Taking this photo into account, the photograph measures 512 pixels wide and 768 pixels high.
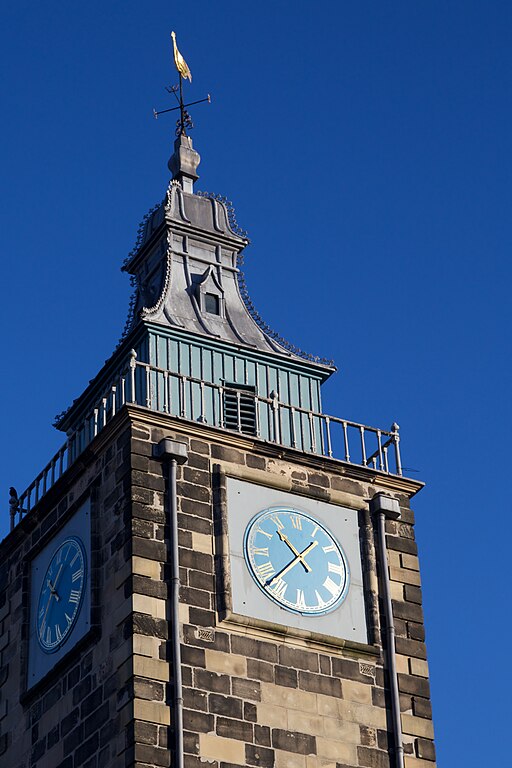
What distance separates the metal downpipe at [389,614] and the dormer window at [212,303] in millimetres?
7021

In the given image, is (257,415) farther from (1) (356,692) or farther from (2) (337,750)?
(2) (337,750)

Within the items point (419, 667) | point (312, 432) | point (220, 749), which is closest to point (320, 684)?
point (419, 667)

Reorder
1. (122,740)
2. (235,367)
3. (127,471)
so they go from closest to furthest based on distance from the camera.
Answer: (122,740) → (127,471) → (235,367)

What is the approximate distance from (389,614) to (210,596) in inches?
155

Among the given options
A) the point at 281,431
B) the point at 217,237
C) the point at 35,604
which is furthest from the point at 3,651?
the point at 217,237

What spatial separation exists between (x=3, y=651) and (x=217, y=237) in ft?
37.6

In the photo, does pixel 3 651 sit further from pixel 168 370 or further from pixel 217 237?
pixel 217 237

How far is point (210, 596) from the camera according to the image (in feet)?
121

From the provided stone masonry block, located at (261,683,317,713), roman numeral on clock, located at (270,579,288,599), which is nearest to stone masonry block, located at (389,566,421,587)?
roman numeral on clock, located at (270,579,288,599)

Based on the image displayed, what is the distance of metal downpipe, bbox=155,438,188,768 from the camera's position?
3488 centimetres

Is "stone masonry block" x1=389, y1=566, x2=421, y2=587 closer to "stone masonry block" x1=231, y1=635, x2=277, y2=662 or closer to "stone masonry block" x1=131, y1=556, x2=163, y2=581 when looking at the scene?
"stone masonry block" x1=231, y1=635, x2=277, y2=662

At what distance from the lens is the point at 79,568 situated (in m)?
38.1

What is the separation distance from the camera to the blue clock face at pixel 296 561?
37781 mm

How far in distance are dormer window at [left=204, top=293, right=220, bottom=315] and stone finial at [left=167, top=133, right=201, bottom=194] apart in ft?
12.0
